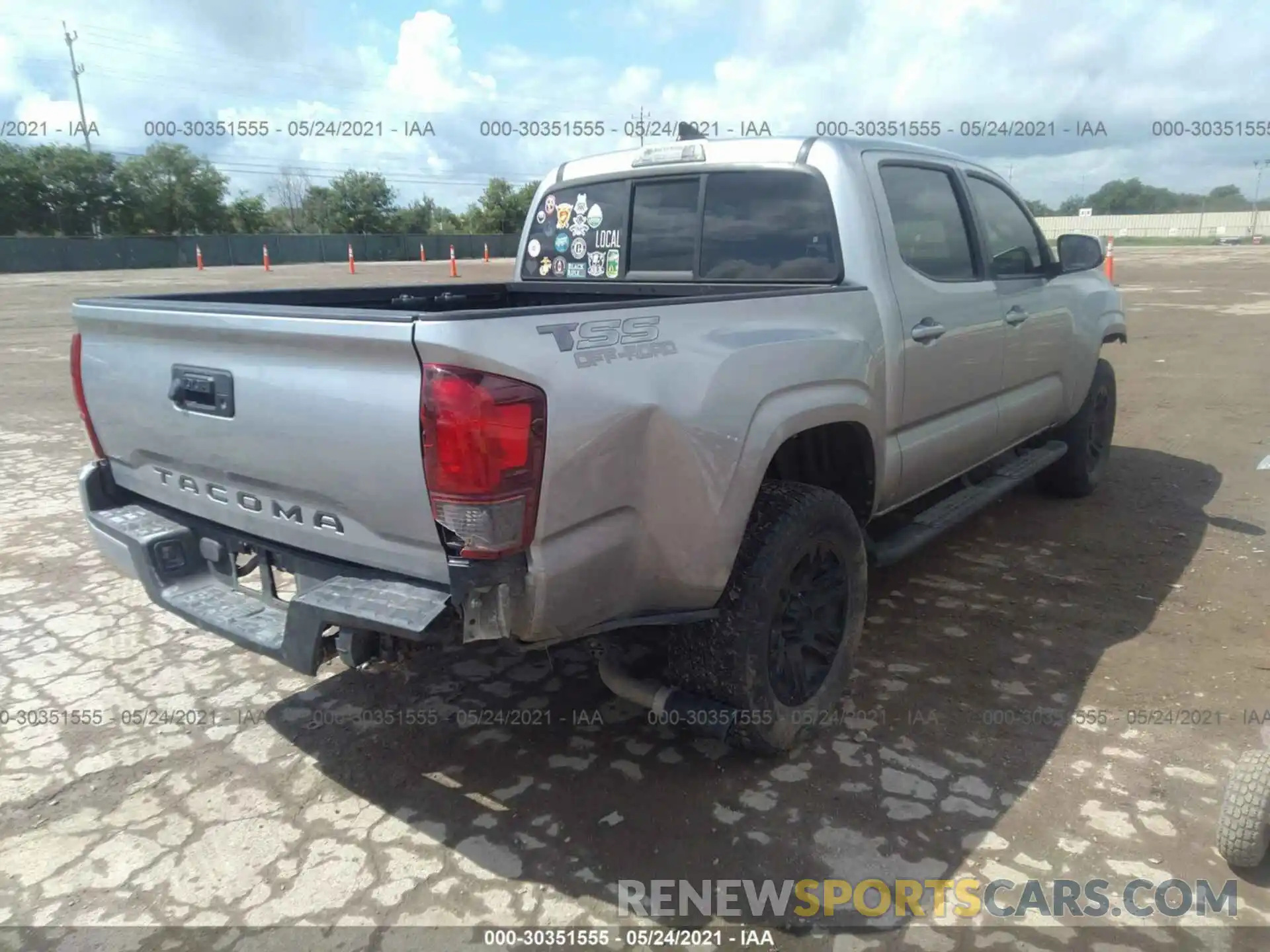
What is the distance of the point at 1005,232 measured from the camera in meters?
4.48

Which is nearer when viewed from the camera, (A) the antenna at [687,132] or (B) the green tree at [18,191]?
(A) the antenna at [687,132]

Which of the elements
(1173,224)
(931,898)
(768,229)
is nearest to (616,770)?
(931,898)

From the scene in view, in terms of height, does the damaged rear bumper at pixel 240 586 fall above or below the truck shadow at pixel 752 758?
above

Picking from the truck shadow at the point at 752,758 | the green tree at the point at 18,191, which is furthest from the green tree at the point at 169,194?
the truck shadow at the point at 752,758

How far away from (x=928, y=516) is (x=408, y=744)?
2.32 m

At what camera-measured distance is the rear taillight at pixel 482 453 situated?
6.68 ft

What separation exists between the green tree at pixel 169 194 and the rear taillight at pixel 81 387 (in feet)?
182

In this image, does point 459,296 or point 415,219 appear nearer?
point 459,296

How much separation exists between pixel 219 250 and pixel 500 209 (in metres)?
23.0

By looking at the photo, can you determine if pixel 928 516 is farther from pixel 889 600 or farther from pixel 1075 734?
pixel 1075 734

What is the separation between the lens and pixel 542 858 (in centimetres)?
253

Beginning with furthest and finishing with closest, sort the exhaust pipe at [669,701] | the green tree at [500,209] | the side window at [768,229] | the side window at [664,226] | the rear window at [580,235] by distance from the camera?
1. the green tree at [500,209]
2. the rear window at [580,235]
3. the side window at [664,226]
4. the side window at [768,229]
5. the exhaust pipe at [669,701]

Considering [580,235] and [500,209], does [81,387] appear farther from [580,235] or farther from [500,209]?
[500,209]

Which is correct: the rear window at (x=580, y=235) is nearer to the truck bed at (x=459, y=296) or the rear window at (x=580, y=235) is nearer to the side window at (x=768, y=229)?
the truck bed at (x=459, y=296)
